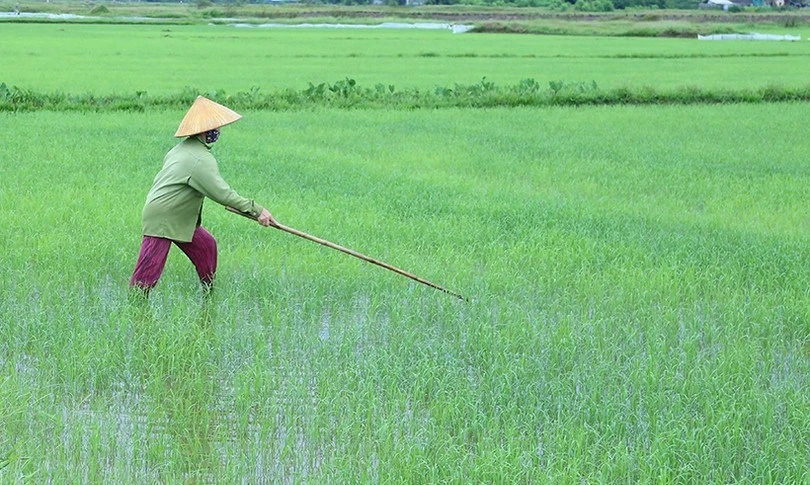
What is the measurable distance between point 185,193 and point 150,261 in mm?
367

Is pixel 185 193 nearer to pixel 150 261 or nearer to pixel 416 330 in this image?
pixel 150 261

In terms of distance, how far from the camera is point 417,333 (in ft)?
15.2

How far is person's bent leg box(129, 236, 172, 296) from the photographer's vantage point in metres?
4.77

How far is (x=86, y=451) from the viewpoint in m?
3.34

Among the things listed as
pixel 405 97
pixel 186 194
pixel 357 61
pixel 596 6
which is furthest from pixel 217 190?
pixel 596 6

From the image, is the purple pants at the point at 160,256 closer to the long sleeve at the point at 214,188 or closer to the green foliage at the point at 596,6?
the long sleeve at the point at 214,188

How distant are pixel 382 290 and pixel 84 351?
167cm

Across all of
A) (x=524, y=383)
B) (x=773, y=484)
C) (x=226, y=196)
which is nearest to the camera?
(x=773, y=484)

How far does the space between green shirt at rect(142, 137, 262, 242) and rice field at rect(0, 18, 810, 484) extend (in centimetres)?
38

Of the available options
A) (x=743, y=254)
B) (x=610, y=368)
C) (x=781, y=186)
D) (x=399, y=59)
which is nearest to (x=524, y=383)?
(x=610, y=368)

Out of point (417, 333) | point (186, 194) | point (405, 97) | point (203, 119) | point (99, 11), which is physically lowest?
point (99, 11)

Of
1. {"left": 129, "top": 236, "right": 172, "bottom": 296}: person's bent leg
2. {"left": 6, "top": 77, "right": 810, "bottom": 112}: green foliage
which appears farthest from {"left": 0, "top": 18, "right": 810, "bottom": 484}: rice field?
{"left": 6, "top": 77, "right": 810, "bottom": 112}: green foliage

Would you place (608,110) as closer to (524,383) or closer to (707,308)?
(707,308)

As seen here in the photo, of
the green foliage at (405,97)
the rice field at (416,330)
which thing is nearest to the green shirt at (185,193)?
the rice field at (416,330)
